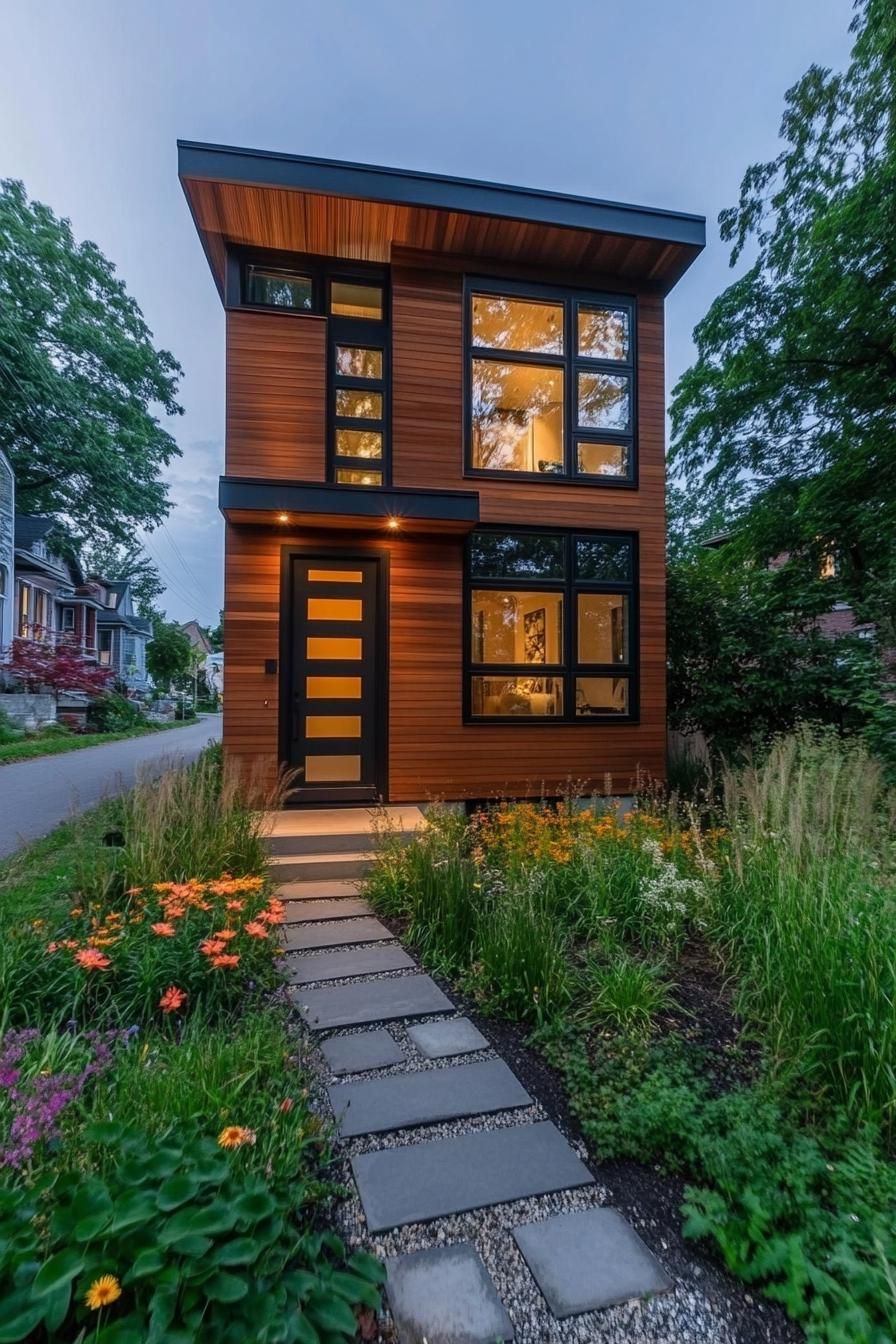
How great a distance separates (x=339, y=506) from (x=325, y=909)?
3233 mm

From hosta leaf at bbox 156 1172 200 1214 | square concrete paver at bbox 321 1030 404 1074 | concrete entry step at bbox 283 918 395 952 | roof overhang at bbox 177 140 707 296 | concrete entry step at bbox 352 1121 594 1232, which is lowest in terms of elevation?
concrete entry step at bbox 283 918 395 952

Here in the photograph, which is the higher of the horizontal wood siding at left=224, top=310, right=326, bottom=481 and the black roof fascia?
the horizontal wood siding at left=224, top=310, right=326, bottom=481

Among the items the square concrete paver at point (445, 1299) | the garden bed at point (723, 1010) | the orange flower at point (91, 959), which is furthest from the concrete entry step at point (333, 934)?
the square concrete paver at point (445, 1299)

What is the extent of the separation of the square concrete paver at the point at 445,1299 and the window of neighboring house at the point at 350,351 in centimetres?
541

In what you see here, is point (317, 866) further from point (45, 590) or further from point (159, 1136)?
point (45, 590)

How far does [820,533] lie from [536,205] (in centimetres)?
571

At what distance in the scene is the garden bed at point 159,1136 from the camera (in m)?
1.01

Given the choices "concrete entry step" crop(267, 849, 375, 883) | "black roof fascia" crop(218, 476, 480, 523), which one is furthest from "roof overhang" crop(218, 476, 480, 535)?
"concrete entry step" crop(267, 849, 375, 883)

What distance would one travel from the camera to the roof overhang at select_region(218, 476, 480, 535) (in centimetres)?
496

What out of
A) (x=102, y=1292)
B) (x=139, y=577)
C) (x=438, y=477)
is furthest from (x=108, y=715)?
(x=139, y=577)

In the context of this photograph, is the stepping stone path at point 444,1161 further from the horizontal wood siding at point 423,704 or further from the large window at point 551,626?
the large window at point 551,626

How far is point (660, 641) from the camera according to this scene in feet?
20.1

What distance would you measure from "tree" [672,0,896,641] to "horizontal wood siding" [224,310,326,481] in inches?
237

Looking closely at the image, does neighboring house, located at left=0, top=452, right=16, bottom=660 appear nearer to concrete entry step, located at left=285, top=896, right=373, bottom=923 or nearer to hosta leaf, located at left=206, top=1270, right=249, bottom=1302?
concrete entry step, located at left=285, top=896, right=373, bottom=923
